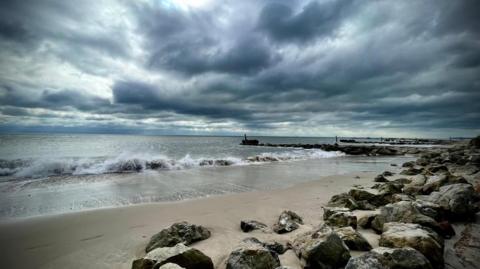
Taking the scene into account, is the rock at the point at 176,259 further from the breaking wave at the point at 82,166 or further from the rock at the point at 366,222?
the breaking wave at the point at 82,166

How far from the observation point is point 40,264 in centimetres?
336

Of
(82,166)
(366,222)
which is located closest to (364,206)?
(366,222)

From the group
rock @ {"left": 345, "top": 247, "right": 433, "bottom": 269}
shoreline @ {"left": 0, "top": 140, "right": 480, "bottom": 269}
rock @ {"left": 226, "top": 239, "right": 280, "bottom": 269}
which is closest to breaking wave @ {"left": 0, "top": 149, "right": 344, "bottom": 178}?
shoreline @ {"left": 0, "top": 140, "right": 480, "bottom": 269}

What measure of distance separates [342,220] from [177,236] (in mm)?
3049

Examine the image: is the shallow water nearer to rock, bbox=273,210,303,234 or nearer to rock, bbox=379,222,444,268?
rock, bbox=273,210,303,234

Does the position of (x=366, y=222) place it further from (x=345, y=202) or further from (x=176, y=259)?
(x=176, y=259)

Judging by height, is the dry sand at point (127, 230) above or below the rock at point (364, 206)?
below

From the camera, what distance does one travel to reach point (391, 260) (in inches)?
99.6

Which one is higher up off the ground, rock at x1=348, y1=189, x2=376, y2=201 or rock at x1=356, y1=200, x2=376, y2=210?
rock at x1=348, y1=189, x2=376, y2=201

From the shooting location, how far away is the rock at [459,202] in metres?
4.34

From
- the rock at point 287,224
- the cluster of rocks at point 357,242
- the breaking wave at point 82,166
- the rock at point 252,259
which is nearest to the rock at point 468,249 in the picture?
the cluster of rocks at point 357,242

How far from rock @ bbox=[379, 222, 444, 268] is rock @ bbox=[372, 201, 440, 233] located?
0.50 m

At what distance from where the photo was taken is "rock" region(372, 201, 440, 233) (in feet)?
11.9

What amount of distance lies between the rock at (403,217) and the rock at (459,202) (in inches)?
37.2
